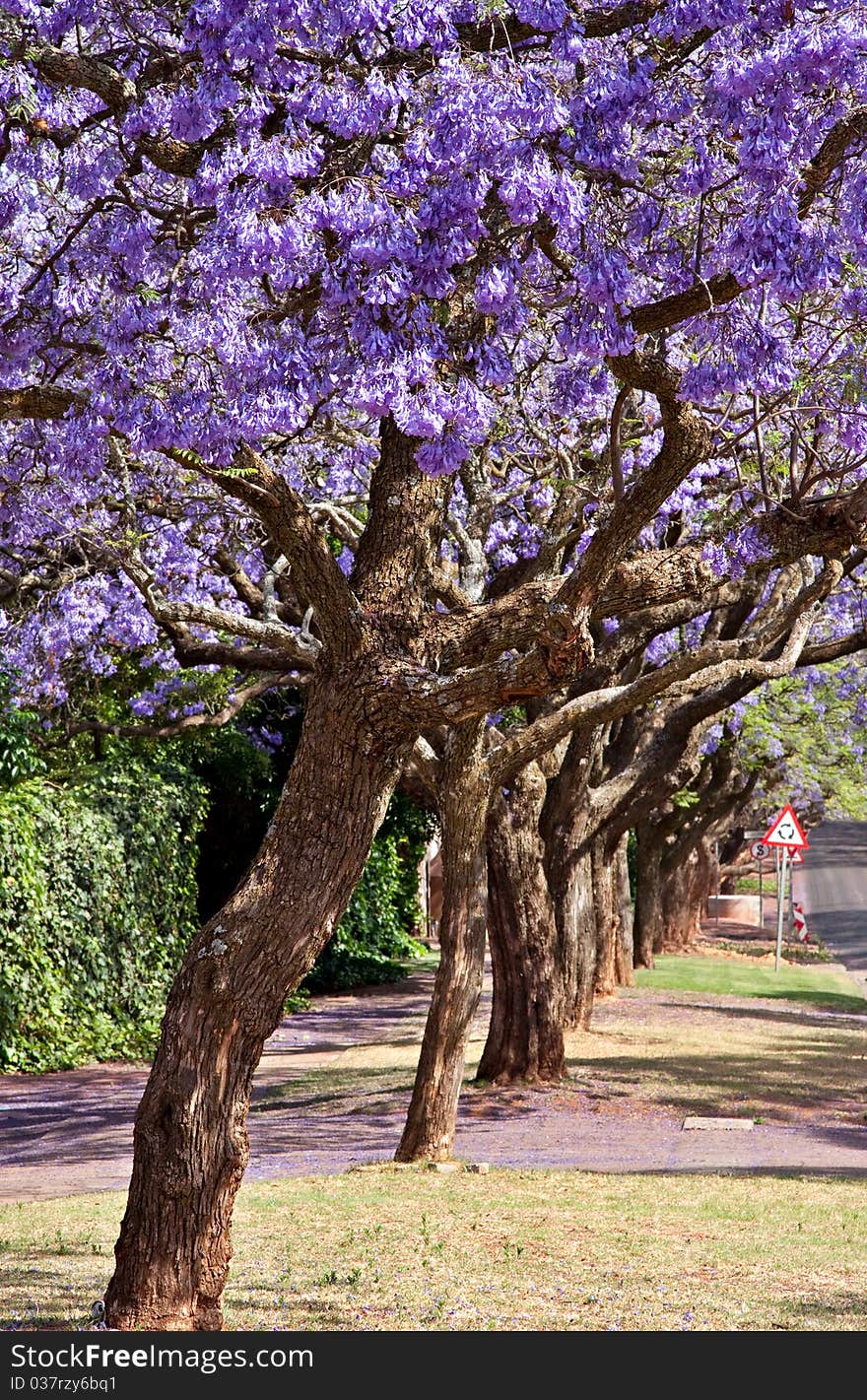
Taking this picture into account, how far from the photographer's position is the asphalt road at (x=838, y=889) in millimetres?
46469

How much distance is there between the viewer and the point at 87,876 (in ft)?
56.7

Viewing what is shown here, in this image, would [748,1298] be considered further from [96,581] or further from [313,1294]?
[96,581]

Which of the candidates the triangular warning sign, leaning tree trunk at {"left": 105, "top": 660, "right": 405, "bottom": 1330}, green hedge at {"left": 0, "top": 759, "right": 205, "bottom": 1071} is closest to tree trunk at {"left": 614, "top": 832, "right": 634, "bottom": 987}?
the triangular warning sign

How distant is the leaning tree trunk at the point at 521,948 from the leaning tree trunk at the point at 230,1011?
701 centimetres

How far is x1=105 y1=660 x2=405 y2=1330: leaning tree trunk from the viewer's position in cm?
A: 616

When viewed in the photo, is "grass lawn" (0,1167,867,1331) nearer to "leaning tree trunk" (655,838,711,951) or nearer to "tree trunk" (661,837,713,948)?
"tree trunk" (661,837,713,948)

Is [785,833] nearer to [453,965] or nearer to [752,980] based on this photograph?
[752,980]

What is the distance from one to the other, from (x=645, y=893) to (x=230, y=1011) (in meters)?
26.5

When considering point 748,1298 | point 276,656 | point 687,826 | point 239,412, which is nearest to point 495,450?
point 276,656

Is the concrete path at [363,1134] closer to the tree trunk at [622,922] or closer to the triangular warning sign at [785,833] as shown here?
the tree trunk at [622,922]

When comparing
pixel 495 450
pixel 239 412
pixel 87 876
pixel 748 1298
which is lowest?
pixel 748 1298

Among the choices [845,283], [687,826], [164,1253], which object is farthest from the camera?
[687,826]

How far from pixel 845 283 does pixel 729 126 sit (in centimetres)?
195

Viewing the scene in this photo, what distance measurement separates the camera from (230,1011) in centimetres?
634
